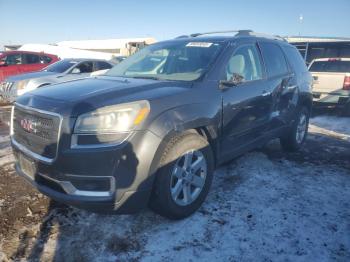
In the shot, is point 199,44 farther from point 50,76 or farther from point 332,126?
point 50,76

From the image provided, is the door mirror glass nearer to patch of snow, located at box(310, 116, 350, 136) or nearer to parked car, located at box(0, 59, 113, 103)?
patch of snow, located at box(310, 116, 350, 136)

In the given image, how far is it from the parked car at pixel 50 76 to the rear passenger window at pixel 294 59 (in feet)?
19.6

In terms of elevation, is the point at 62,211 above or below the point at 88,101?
below

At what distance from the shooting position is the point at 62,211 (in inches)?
134

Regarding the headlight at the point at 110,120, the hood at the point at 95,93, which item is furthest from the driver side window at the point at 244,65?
the headlight at the point at 110,120

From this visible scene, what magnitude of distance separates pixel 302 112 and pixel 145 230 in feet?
12.2

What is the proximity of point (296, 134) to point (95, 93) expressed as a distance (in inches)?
147

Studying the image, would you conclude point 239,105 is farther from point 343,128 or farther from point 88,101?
point 343,128

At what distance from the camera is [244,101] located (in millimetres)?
3752

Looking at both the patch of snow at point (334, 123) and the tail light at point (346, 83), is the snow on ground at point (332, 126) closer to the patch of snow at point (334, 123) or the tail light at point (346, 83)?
the patch of snow at point (334, 123)

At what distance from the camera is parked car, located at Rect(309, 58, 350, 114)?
898cm

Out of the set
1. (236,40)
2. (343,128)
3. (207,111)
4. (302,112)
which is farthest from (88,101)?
(343,128)

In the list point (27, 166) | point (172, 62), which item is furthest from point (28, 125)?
point (172, 62)

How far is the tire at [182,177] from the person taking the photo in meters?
2.95
